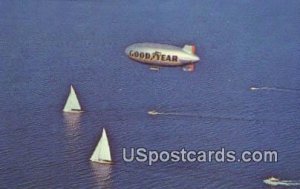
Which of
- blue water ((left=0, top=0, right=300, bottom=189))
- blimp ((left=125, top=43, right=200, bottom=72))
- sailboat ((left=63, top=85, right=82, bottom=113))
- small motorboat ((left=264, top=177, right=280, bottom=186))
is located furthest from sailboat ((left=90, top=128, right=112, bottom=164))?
small motorboat ((left=264, top=177, right=280, bottom=186))

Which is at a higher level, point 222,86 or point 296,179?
point 222,86

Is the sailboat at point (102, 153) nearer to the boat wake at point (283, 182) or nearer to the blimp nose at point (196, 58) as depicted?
the blimp nose at point (196, 58)

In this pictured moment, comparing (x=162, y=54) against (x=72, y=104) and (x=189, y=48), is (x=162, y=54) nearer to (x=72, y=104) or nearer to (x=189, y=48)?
(x=189, y=48)

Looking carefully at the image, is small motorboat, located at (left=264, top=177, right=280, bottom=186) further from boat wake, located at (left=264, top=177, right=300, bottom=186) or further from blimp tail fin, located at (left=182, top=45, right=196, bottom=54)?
blimp tail fin, located at (left=182, top=45, right=196, bottom=54)

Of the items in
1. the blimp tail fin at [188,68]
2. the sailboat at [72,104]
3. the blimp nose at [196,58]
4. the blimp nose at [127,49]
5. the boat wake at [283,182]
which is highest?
the blimp nose at [127,49]

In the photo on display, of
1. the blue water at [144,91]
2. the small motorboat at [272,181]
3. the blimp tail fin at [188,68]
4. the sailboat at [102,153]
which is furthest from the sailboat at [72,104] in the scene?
the small motorboat at [272,181]

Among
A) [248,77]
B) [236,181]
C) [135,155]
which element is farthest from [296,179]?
[135,155]

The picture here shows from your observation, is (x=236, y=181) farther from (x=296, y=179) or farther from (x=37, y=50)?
(x=37, y=50)
